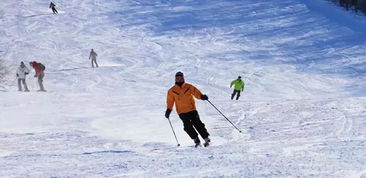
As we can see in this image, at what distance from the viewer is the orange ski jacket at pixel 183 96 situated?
8961mm

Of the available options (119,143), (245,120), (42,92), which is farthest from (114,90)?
(119,143)

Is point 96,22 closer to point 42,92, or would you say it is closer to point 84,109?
point 42,92

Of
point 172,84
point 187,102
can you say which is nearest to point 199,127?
point 187,102

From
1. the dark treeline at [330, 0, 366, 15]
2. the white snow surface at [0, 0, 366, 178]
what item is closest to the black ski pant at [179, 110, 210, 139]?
the white snow surface at [0, 0, 366, 178]

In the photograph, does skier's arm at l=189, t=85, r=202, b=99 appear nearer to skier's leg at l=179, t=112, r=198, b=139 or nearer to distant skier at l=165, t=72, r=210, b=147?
distant skier at l=165, t=72, r=210, b=147

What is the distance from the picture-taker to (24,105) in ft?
51.6

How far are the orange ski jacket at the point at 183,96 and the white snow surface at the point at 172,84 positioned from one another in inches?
25.8

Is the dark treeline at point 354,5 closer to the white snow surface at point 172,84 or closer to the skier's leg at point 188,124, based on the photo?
the white snow surface at point 172,84

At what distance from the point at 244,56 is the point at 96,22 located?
41.9 ft

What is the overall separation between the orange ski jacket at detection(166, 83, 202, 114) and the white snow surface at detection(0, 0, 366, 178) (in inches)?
25.8

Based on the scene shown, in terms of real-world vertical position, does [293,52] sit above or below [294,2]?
below

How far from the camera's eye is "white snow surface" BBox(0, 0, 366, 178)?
7.00 meters

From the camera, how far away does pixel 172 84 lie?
2306 cm

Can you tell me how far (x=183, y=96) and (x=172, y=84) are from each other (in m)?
14.1
